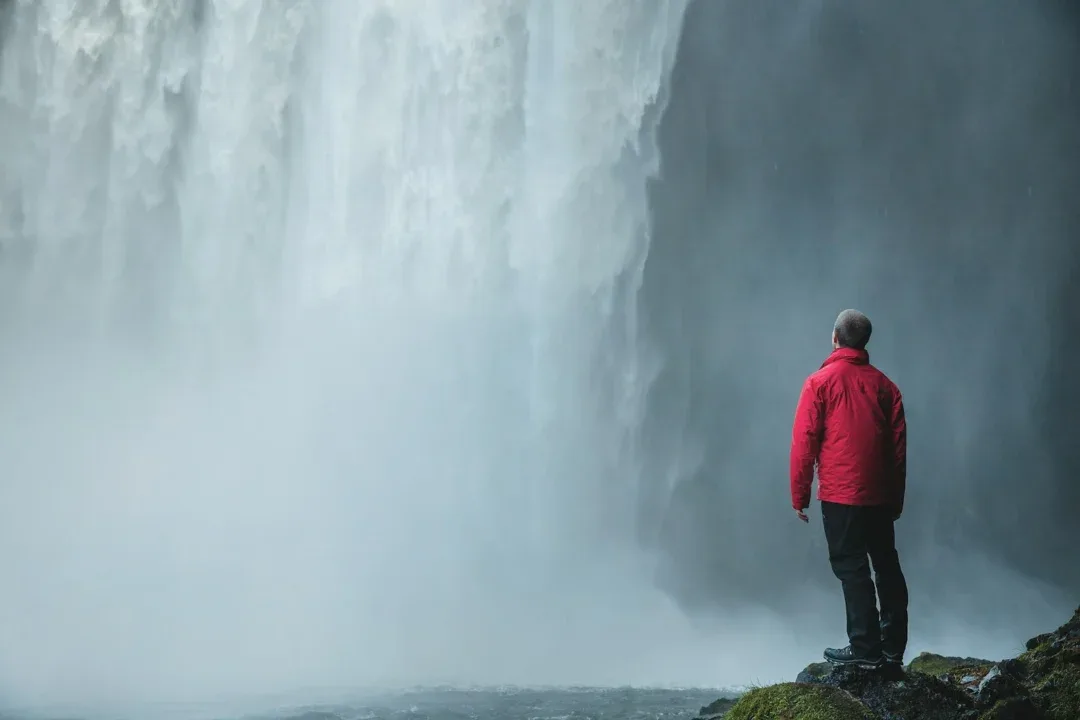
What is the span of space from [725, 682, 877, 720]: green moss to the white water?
16.8 m

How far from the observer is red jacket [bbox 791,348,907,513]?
3705mm

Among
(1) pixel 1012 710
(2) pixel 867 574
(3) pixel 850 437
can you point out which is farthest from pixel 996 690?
(3) pixel 850 437

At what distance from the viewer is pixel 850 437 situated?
3738 millimetres

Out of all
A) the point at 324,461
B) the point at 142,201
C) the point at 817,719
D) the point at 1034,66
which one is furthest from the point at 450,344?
the point at 817,719

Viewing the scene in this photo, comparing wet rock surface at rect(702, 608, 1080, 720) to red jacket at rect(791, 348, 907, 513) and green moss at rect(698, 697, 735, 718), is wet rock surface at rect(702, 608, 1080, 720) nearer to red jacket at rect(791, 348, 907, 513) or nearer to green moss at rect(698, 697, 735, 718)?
red jacket at rect(791, 348, 907, 513)

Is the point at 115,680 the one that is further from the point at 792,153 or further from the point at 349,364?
the point at 792,153

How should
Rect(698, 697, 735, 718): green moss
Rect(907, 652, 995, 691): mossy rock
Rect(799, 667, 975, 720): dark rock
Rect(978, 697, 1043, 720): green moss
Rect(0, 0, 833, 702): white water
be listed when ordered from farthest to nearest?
Rect(0, 0, 833, 702): white water
Rect(698, 697, 735, 718): green moss
Rect(907, 652, 995, 691): mossy rock
Rect(799, 667, 975, 720): dark rock
Rect(978, 697, 1043, 720): green moss

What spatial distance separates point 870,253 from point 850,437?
21.0m

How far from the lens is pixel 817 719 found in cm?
341

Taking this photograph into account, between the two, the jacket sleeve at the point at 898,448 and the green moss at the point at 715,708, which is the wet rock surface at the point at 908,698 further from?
the green moss at the point at 715,708

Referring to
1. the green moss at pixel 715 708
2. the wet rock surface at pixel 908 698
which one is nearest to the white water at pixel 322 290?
the green moss at pixel 715 708

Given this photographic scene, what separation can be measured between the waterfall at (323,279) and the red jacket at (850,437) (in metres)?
17.5

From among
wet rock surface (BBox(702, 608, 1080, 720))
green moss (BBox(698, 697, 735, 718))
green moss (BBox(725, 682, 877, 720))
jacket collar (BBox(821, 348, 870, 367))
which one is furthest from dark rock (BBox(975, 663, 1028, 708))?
green moss (BBox(698, 697, 735, 718))

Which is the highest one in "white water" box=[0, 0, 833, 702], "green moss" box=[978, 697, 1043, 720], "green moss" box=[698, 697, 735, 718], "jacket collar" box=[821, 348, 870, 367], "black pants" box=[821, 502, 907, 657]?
"white water" box=[0, 0, 833, 702]
